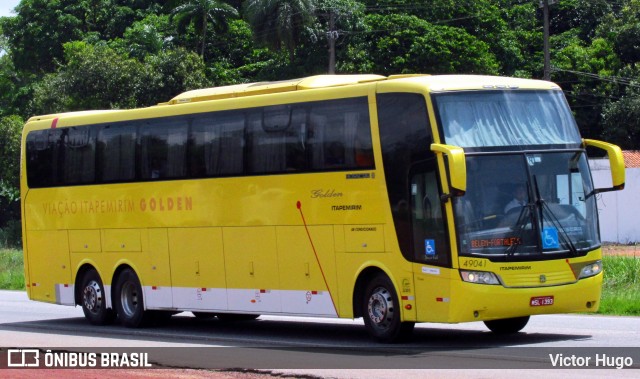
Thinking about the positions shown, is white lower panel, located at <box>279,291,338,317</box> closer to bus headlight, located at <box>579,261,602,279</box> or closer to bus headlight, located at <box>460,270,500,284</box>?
bus headlight, located at <box>460,270,500,284</box>

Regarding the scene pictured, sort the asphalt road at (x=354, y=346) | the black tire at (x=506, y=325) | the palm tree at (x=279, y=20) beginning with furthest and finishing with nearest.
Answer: the palm tree at (x=279, y=20) < the black tire at (x=506, y=325) < the asphalt road at (x=354, y=346)

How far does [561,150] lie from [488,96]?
48.7 inches

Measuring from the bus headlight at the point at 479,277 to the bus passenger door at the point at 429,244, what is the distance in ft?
0.75

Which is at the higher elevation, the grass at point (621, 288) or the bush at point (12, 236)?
the grass at point (621, 288)

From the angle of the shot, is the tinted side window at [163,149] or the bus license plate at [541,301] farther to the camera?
the tinted side window at [163,149]

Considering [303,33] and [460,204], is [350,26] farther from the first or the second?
[460,204]

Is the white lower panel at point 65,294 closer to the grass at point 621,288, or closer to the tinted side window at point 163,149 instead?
the tinted side window at point 163,149

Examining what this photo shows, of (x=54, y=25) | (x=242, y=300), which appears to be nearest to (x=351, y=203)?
(x=242, y=300)

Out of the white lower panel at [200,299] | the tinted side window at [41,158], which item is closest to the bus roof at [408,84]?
the white lower panel at [200,299]

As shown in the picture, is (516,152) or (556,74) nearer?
(516,152)

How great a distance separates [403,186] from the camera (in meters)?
→ 15.0

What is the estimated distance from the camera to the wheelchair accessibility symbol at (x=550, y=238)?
14.6 m

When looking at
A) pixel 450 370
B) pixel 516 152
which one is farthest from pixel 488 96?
pixel 450 370

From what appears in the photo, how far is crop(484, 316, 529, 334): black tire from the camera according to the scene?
1628 centimetres
